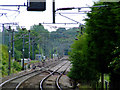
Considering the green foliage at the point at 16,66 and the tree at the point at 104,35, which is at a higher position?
the tree at the point at 104,35

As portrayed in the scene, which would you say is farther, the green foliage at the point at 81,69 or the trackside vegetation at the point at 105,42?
the green foliage at the point at 81,69

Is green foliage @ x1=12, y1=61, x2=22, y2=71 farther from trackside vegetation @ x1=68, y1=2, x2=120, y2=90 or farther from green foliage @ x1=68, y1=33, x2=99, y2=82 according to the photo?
trackside vegetation @ x1=68, y1=2, x2=120, y2=90

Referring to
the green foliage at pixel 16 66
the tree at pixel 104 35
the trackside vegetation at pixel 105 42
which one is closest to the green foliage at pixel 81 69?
the trackside vegetation at pixel 105 42

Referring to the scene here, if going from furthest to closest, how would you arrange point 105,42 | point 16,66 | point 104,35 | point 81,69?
1. point 16,66
2. point 81,69
3. point 104,35
4. point 105,42

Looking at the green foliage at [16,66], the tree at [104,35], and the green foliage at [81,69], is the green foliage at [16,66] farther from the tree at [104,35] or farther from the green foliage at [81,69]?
the tree at [104,35]

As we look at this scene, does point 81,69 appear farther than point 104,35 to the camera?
Yes

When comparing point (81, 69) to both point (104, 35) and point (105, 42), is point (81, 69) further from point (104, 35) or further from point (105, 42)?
point (105, 42)

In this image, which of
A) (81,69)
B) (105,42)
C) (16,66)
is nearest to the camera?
(105,42)

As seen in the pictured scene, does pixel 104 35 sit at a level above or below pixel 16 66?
above

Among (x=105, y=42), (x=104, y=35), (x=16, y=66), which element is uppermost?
(x=104, y=35)

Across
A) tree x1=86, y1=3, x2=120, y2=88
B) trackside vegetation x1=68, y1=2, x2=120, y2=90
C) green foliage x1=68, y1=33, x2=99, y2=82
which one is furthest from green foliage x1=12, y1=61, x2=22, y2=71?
tree x1=86, y1=3, x2=120, y2=88

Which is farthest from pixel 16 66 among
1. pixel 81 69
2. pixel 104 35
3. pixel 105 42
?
pixel 105 42

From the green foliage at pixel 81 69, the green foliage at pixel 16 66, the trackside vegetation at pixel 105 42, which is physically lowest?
the green foliage at pixel 16 66

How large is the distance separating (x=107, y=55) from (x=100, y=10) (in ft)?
9.40
